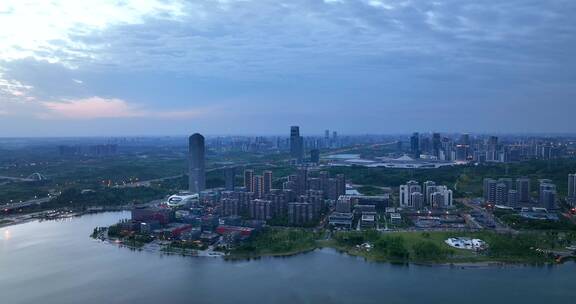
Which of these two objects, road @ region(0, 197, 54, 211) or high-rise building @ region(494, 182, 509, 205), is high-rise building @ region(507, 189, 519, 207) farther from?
road @ region(0, 197, 54, 211)

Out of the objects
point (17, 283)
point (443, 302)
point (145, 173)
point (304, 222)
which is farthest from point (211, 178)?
point (443, 302)

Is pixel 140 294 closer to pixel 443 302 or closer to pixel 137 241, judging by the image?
pixel 137 241

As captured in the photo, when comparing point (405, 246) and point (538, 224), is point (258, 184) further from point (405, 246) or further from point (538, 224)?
point (538, 224)

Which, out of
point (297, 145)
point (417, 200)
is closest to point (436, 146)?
point (297, 145)

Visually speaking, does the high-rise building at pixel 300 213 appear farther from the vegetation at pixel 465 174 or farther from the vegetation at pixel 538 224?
the vegetation at pixel 465 174

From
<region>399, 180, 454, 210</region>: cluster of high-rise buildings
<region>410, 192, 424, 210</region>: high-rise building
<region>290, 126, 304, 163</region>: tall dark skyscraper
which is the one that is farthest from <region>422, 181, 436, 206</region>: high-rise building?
<region>290, 126, 304, 163</region>: tall dark skyscraper
